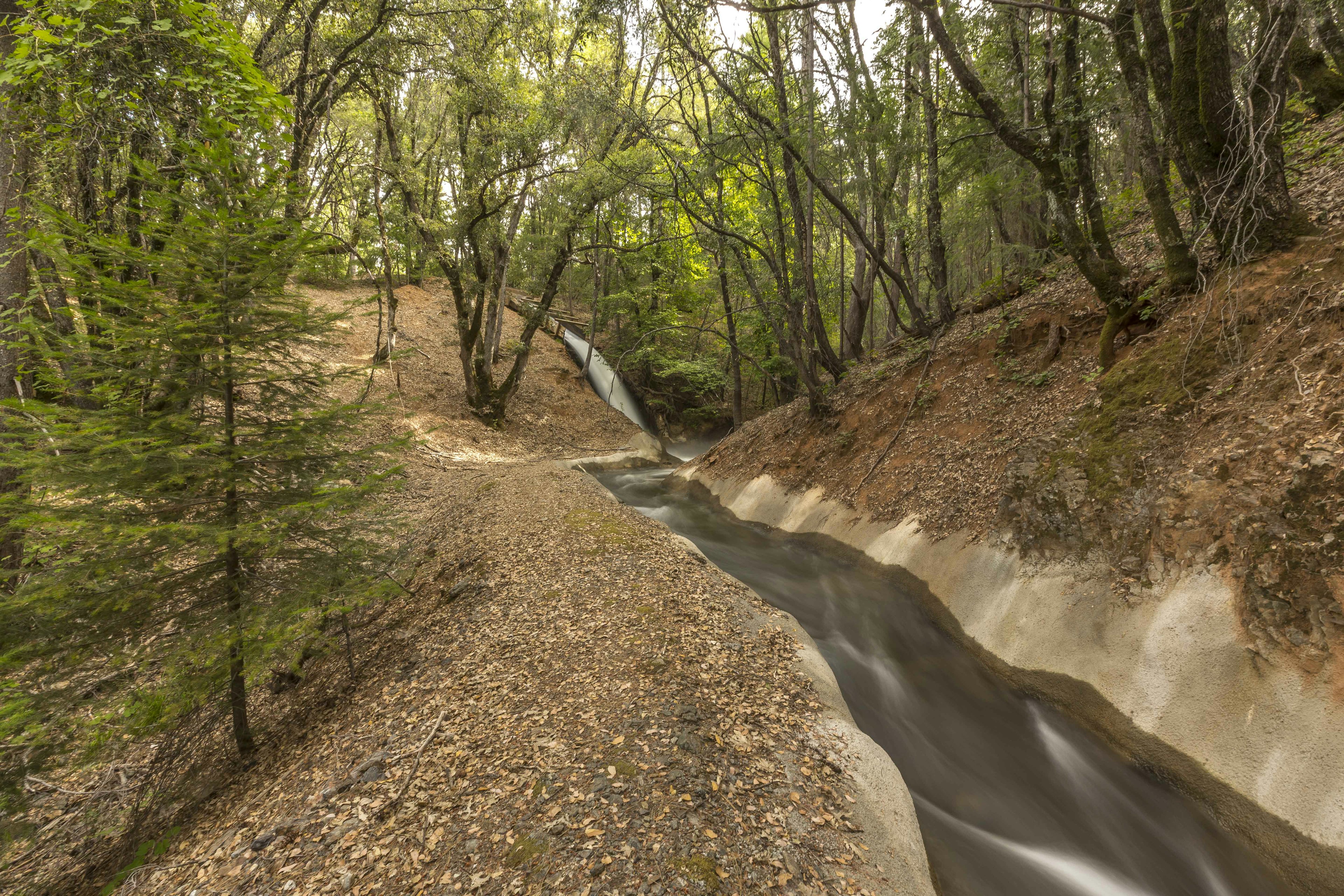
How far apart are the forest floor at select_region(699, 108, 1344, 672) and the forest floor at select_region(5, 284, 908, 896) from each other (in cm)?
330

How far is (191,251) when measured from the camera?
3275mm

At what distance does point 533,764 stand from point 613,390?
63.0 ft

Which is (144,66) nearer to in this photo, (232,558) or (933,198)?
(232,558)

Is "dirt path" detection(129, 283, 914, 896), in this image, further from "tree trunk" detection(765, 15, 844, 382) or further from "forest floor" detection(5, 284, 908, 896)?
"tree trunk" detection(765, 15, 844, 382)

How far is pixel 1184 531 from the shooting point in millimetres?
4508

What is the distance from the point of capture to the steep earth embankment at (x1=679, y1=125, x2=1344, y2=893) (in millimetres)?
3537

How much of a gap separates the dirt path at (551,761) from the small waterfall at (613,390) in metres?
15.9

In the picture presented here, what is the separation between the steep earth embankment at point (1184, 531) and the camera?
354 cm

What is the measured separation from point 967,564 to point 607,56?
21316 millimetres

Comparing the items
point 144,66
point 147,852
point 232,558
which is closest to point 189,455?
point 232,558

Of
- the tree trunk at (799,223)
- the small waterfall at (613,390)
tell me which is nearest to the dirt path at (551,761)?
the tree trunk at (799,223)

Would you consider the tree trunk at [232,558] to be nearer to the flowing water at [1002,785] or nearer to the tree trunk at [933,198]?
the flowing water at [1002,785]

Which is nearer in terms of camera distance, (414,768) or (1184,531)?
(414,768)

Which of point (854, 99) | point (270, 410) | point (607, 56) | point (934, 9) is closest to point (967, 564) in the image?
point (934, 9)
